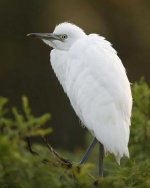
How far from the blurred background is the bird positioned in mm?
8491

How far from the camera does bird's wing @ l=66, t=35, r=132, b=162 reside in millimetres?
5215

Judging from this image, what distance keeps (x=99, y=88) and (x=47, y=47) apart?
32.9 ft

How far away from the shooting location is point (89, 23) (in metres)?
14.6

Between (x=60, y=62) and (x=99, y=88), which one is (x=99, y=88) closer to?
(x=99, y=88)

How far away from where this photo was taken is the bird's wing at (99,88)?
17.1ft

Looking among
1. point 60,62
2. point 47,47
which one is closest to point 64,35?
point 60,62

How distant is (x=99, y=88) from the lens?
17.5 ft

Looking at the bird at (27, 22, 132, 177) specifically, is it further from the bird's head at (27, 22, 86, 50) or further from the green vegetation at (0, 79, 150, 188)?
the green vegetation at (0, 79, 150, 188)

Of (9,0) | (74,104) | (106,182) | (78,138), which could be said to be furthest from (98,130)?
(9,0)

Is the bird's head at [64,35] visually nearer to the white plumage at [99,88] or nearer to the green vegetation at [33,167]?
the white plumage at [99,88]

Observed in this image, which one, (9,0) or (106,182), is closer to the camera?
(106,182)

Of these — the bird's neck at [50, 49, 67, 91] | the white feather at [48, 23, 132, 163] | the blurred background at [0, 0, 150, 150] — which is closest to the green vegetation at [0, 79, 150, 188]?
the white feather at [48, 23, 132, 163]

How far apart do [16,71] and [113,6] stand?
2.18m

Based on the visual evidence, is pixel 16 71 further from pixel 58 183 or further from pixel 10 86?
pixel 58 183
